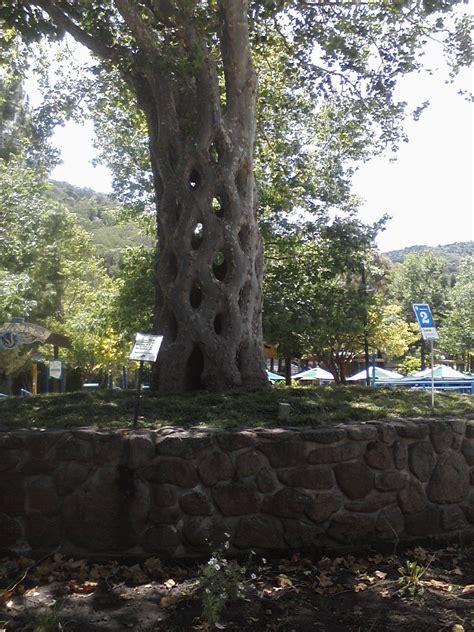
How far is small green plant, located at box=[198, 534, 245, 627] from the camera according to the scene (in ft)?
13.3

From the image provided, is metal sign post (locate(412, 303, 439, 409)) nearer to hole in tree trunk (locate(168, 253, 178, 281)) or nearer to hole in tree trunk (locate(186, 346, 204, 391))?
hole in tree trunk (locate(186, 346, 204, 391))

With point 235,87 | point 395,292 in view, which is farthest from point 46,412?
point 395,292

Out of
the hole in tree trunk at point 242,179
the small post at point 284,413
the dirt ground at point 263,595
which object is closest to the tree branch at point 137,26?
the hole in tree trunk at point 242,179

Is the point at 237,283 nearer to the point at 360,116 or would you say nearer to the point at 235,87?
the point at 235,87

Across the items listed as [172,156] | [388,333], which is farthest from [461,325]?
[172,156]

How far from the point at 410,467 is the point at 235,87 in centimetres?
555

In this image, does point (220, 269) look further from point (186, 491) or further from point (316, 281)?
point (316, 281)

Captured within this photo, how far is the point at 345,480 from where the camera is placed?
215 inches

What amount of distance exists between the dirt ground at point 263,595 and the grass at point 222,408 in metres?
1.23

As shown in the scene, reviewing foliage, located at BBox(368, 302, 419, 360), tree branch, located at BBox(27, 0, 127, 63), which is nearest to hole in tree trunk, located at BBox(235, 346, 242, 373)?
tree branch, located at BBox(27, 0, 127, 63)

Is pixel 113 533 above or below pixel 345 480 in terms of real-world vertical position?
below

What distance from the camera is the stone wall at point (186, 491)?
5.21 metres

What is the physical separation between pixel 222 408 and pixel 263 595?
2245mm

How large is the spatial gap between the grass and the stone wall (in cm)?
48
